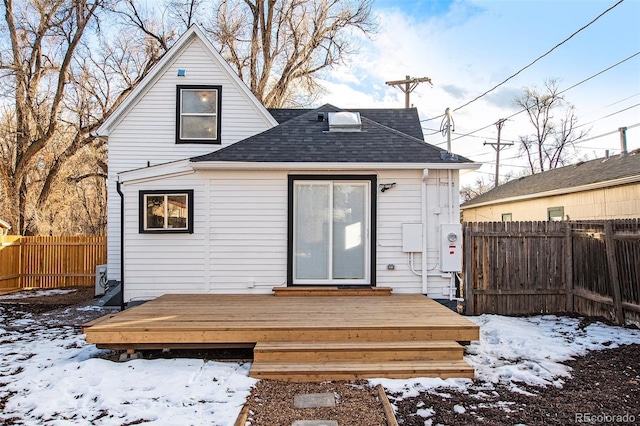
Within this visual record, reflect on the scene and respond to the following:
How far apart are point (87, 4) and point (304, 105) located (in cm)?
1014

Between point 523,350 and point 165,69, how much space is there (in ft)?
30.3

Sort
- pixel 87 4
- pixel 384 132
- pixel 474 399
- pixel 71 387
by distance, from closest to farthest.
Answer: pixel 474 399 → pixel 71 387 → pixel 384 132 → pixel 87 4

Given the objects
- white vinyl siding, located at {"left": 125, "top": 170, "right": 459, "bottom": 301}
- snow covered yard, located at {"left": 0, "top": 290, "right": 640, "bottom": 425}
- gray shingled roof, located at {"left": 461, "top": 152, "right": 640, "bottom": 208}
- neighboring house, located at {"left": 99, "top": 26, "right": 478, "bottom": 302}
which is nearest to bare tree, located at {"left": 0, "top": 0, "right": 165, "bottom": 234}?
neighboring house, located at {"left": 99, "top": 26, "right": 478, "bottom": 302}

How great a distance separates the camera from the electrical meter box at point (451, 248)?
23.6 ft

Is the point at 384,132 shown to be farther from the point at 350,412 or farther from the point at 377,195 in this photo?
the point at 350,412

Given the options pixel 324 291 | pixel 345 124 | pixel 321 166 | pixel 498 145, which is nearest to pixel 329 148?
pixel 321 166

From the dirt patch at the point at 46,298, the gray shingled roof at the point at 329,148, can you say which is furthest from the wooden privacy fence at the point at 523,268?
the dirt patch at the point at 46,298

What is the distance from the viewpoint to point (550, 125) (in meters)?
27.6

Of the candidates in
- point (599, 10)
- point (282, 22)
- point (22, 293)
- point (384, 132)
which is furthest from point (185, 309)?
point (282, 22)

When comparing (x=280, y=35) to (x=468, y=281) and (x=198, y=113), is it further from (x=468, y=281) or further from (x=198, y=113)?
(x=468, y=281)

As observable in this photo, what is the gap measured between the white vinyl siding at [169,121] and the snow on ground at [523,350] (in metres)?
6.66

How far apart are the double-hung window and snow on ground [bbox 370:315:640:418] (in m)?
4.79

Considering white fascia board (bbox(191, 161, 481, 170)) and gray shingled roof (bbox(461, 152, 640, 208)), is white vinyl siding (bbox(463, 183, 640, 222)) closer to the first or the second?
gray shingled roof (bbox(461, 152, 640, 208))

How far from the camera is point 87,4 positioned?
15.6 meters
